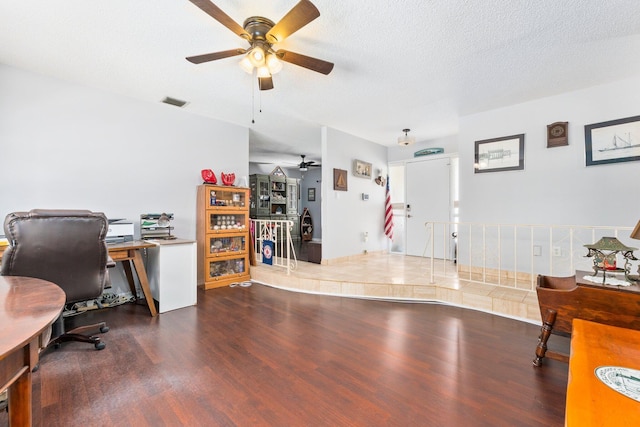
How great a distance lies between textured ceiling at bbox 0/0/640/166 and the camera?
2.01 m

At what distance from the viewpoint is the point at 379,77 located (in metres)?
3.01

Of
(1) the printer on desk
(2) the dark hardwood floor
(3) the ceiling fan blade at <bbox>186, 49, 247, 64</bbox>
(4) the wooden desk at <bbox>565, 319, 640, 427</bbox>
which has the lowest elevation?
(2) the dark hardwood floor

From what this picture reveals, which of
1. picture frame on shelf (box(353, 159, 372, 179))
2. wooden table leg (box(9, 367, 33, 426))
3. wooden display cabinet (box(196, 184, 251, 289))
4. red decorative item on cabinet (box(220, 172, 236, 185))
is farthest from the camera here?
picture frame on shelf (box(353, 159, 372, 179))

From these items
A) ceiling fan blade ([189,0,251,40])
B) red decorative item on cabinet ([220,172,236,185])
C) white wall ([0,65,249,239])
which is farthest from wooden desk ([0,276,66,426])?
red decorative item on cabinet ([220,172,236,185])

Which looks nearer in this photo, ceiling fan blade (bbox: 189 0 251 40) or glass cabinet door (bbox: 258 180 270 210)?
ceiling fan blade (bbox: 189 0 251 40)

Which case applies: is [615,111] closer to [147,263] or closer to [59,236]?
[59,236]

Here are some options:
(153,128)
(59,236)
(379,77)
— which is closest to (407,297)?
(379,77)

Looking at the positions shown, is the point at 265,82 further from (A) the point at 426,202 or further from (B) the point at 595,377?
(A) the point at 426,202

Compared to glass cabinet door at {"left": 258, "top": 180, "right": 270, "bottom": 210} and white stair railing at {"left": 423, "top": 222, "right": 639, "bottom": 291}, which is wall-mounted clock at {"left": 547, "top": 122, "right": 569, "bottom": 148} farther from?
glass cabinet door at {"left": 258, "top": 180, "right": 270, "bottom": 210}

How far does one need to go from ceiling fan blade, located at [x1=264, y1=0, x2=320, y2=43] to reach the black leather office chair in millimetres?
1997

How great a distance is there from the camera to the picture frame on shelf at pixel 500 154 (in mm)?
3758

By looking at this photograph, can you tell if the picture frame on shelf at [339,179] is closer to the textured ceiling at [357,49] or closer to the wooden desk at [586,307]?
the textured ceiling at [357,49]

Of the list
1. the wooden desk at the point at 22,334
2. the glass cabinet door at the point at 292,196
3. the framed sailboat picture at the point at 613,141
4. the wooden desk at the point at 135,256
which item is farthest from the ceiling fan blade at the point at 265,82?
the glass cabinet door at the point at 292,196

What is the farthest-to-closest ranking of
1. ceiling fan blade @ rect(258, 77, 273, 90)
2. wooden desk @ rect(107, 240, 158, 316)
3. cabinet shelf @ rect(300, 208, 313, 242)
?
cabinet shelf @ rect(300, 208, 313, 242), wooden desk @ rect(107, 240, 158, 316), ceiling fan blade @ rect(258, 77, 273, 90)
